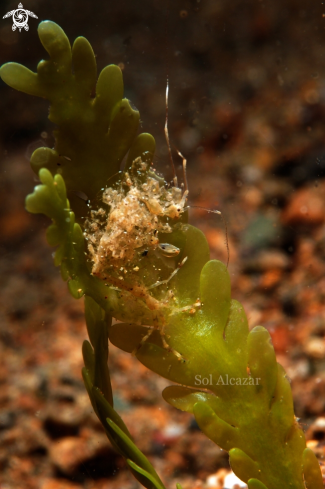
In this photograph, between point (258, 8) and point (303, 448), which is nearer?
point (303, 448)

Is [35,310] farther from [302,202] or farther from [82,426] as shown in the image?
[302,202]

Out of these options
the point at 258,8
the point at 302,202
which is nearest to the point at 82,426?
the point at 302,202

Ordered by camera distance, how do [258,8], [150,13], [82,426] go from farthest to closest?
1. [258,8]
2. [150,13]
3. [82,426]

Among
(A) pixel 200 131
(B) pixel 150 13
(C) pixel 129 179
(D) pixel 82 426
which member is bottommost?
(D) pixel 82 426

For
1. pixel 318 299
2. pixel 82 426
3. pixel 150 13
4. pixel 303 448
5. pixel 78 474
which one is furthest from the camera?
pixel 150 13

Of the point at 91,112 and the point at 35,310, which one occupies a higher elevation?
the point at 35,310

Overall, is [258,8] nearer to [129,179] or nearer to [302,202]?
[302,202]
